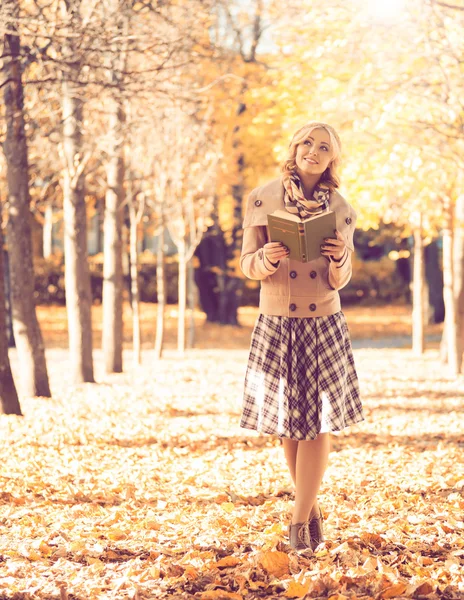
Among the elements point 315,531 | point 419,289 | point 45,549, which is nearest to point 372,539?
point 315,531

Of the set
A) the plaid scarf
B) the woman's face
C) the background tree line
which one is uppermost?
the background tree line

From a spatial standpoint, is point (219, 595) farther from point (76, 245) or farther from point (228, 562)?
point (76, 245)

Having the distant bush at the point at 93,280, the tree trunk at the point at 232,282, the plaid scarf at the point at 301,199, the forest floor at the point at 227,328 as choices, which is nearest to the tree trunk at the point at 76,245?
the plaid scarf at the point at 301,199

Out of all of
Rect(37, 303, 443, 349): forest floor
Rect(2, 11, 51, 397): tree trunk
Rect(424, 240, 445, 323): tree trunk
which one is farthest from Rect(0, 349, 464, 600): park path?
Rect(424, 240, 445, 323): tree trunk

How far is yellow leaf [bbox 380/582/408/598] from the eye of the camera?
338 cm

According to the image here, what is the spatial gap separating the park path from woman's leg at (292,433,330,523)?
20cm

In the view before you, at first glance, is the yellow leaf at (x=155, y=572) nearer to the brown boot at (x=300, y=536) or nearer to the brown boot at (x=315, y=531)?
the brown boot at (x=300, y=536)

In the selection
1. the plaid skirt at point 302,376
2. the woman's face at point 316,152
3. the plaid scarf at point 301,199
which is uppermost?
the woman's face at point 316,152

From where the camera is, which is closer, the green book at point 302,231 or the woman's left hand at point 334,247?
the green book at point 302,231

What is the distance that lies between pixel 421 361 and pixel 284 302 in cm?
1214

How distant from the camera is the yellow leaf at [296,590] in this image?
341 cm

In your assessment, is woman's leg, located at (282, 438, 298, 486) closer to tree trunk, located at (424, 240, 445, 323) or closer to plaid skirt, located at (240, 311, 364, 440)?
plaid skirt, located at (240, 311, 364, 440)

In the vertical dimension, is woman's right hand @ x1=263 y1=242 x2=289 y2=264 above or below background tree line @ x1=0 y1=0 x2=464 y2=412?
below

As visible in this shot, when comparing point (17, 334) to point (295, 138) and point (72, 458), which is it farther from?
point (295, 138)
